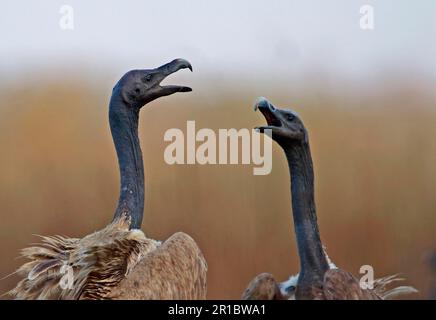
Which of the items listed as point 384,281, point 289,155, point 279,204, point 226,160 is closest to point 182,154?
point 226,160

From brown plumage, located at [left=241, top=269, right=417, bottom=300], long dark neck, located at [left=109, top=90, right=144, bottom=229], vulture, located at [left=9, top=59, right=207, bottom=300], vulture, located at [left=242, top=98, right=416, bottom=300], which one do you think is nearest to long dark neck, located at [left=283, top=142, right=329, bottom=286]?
vulture, located at [left=242, top=98, right=416, bottom=300]

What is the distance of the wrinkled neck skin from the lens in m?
4.70

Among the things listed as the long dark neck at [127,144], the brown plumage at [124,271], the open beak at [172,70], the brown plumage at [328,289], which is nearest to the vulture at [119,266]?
the brown plumage at [124,271]

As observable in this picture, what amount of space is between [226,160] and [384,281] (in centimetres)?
136

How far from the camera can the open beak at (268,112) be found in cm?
487

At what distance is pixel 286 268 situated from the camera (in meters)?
6.02

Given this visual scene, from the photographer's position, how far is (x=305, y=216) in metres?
4.86

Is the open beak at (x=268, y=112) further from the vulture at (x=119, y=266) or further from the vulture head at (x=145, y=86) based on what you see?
the vulture at (x=119, y=266)

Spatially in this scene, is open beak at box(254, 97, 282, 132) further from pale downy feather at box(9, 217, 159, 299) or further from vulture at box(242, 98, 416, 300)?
pale downy feather at box(9, 217, 159, 299)

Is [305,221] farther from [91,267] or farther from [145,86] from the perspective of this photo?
[145,86]

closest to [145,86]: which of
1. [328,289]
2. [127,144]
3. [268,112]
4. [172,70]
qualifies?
[172,70]

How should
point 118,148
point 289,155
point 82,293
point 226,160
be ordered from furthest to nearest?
1. point 226,160
2. point 118,148
3. point 289,155
4. point 82,293

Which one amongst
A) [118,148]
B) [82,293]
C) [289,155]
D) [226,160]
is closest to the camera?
[82,293]

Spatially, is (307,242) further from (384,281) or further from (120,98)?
(120,98)
